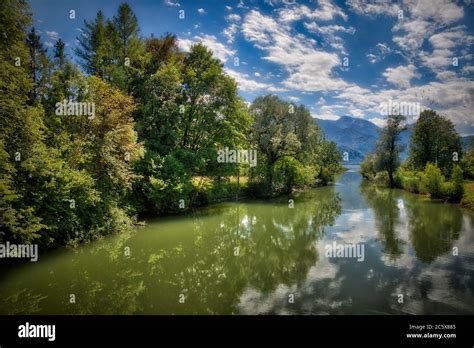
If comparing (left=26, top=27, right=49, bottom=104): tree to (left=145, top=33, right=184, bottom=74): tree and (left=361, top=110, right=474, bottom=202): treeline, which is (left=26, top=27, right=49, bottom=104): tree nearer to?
(left=145, top=33, right=184, bottom=74): tree

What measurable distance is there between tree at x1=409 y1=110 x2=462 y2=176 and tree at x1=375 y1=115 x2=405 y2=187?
3.06 m

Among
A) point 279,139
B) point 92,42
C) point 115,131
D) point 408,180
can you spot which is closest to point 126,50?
point 92,42

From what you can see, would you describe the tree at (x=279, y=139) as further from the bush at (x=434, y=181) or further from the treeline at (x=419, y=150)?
the treeline at (x=419, y=150)

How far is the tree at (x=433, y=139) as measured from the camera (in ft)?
188

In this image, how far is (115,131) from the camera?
20.7m

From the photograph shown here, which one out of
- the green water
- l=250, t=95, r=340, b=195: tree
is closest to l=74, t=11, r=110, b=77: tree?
the green water

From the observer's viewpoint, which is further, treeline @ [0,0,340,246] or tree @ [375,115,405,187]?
tree @ [375,115,405,187]

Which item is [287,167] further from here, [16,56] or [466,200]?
[16,56]

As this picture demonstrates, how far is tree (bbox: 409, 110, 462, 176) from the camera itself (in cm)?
5716

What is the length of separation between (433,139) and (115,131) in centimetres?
5712

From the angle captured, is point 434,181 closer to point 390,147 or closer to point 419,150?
point 419,150

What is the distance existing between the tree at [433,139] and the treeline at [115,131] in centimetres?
2681

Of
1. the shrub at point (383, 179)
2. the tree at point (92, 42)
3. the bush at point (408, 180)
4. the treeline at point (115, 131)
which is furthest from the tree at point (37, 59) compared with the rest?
the shrub at point (383, 179)
